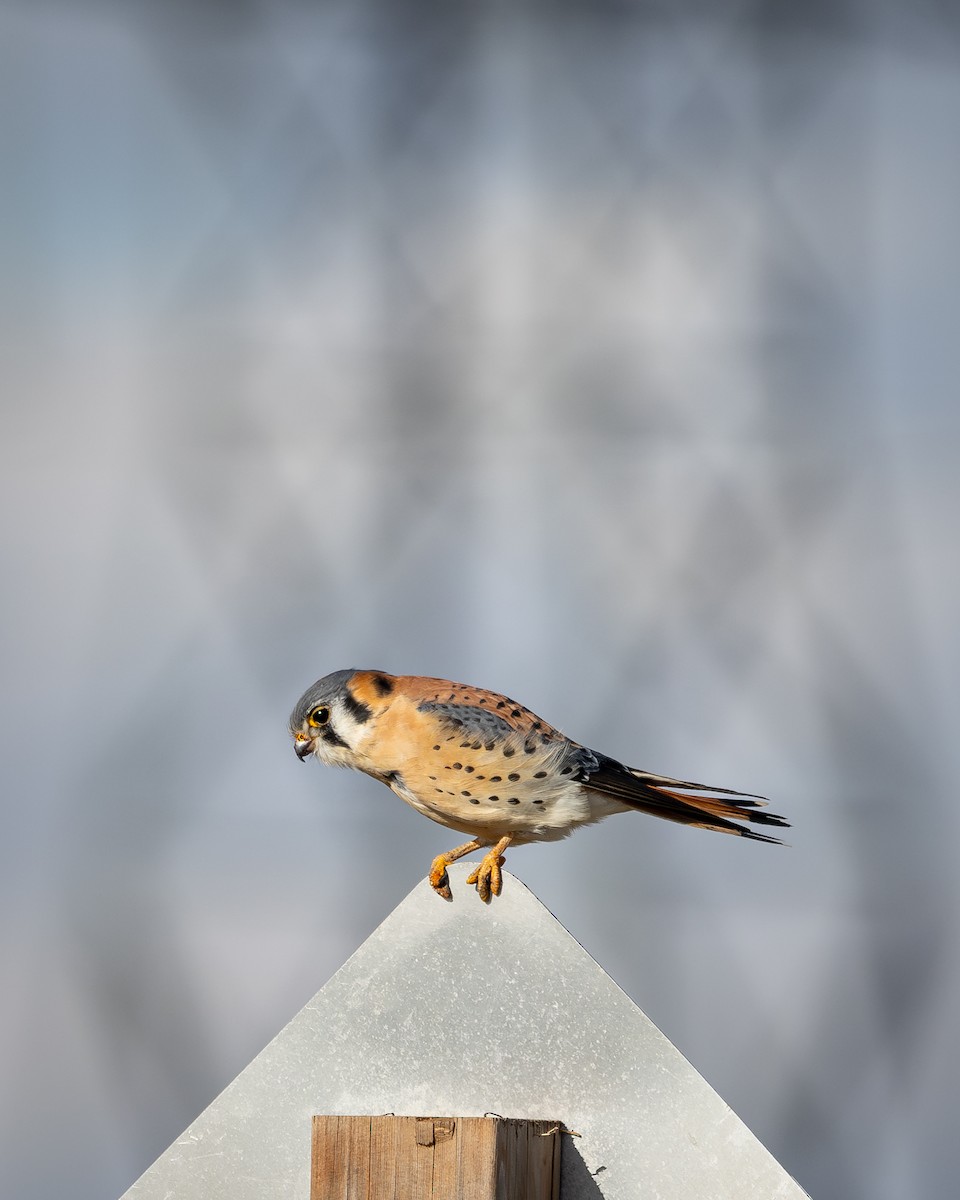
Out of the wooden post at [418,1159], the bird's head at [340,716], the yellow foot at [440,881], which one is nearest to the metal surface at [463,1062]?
the yellow foot at [440,881]

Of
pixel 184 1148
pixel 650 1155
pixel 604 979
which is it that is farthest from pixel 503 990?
pixel 184 1148

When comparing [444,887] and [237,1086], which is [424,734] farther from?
[237,1086]

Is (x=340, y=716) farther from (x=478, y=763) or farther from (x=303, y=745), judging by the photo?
(x=478, y=763)

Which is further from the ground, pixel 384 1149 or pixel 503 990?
pixel 503 990

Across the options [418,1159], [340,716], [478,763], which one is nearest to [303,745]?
[340,716]

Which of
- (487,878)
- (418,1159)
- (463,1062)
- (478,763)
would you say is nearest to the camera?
(418,1159)

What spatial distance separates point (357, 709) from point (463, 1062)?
95cm

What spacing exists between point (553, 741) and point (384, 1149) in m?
1.21

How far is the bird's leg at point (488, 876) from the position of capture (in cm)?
303

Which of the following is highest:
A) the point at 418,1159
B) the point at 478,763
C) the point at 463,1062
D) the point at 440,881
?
the point at 478,763

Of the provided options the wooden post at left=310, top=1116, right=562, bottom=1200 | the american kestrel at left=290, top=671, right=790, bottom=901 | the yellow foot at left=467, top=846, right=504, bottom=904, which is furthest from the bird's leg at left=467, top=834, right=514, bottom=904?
the wooden post at left=310, top=1116, right=562, bottom=1200

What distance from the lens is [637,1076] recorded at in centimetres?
290

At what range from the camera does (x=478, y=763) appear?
3482mm

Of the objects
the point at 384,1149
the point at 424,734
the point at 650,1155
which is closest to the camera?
the point at 384,1149
